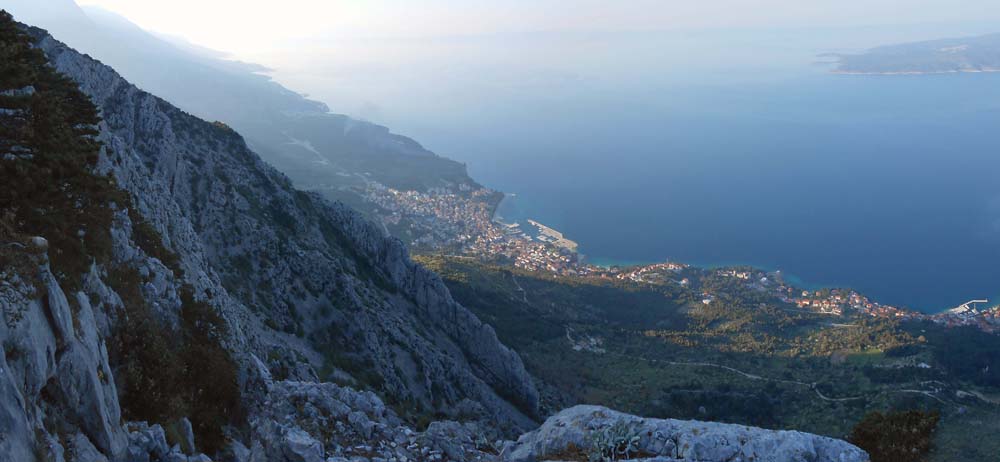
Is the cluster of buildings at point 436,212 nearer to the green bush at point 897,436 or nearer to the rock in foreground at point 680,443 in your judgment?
the green bush at point 897,436

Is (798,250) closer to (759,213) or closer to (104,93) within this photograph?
(759,213)

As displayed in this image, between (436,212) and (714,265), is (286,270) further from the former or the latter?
(436,212)

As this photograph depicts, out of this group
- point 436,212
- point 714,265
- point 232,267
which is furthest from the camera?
point 436,212

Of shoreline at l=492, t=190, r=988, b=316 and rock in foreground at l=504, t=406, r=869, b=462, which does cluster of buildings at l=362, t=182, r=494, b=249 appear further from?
rock in foreground at l=504, t=406, r=869, b=462

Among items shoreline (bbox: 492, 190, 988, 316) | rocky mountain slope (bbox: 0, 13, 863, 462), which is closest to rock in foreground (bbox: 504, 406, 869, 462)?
rocky mountain slope (bbox: 0, 13, 863, 462)

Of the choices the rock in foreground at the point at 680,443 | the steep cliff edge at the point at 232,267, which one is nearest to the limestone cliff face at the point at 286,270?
the steep cliff edge at the point at 232,267

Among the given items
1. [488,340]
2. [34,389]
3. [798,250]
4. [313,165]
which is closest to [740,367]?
[488,340]

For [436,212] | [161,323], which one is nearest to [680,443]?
[161,323]
